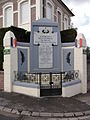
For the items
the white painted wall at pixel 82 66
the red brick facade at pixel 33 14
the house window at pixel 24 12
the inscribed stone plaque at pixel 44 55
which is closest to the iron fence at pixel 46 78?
the white painted wall at pixel 82 66

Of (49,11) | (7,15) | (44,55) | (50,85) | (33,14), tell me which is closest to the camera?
(50,85)

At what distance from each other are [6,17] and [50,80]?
1301 centimetres

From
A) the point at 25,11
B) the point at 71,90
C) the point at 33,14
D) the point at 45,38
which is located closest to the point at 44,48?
the point at 45,38

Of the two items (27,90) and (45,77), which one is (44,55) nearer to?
(45,77)

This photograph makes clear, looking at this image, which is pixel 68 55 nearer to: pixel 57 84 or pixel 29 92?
pixel 57 84

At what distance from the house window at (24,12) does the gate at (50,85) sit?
9399 mm

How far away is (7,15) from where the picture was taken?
16781mm

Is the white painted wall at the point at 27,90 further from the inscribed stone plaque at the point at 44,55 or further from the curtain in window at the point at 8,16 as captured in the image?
the curtain in window at the point at 8,16

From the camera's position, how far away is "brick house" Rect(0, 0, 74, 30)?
13.6 m

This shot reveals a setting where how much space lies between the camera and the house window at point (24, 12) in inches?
580

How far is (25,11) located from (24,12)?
17 centimetres

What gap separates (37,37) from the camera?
9328mm

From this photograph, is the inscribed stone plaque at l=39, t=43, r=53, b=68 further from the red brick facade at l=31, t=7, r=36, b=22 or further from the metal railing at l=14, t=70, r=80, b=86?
the red brick facade at l=31, t=7, r=36, b=22

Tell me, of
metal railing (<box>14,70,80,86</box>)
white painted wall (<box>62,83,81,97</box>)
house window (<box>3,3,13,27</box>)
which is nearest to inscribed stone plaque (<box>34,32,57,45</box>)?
metal railing (<box>14,70,80,86</box>)
